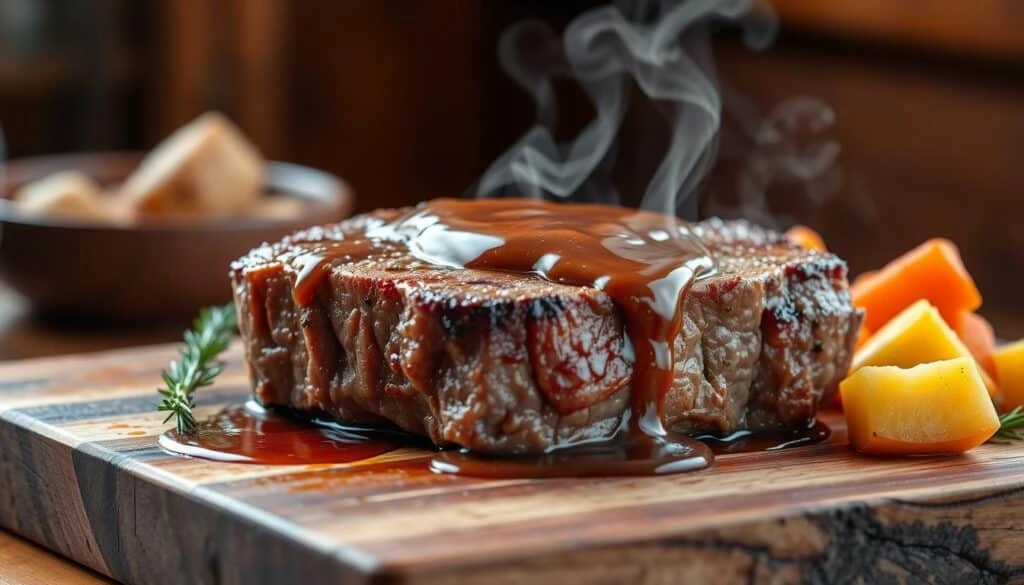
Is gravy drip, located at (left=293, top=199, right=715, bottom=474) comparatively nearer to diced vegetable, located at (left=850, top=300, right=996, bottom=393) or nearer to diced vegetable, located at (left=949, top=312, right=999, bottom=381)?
diced vegetable, located at (left=850, top=300, right=996, bottom=393)

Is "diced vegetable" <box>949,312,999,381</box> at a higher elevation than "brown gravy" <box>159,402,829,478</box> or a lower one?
higher

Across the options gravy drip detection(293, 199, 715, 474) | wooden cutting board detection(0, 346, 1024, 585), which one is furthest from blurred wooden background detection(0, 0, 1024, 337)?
wooden cutting board detection(0, 346, 1024, 585)

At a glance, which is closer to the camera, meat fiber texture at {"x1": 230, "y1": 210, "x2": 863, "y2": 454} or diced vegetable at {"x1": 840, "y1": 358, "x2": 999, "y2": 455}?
meat fiber texture at {"x1": 230, "y1": 210, "x2": 863, "y2": 454}

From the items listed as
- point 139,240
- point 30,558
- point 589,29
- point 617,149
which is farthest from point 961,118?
point 30,558

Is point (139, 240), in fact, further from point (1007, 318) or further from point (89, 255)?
point (1007, 318)

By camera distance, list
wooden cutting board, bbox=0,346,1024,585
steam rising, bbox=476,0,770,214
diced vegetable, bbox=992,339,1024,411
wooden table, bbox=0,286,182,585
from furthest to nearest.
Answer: wooden table, bbox=0,286,182,585
steam rising, bbox=476,0,770,214
diced vegetable, bbox=992,339,1024,411
wooden cutting board, bbox=0,346,1024,585

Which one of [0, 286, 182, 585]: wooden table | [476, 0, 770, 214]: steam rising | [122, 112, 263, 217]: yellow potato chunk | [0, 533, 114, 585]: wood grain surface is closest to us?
[0, 533, 114, 585]: wood grain surface

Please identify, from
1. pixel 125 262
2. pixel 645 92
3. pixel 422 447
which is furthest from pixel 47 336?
pixel 422 447
